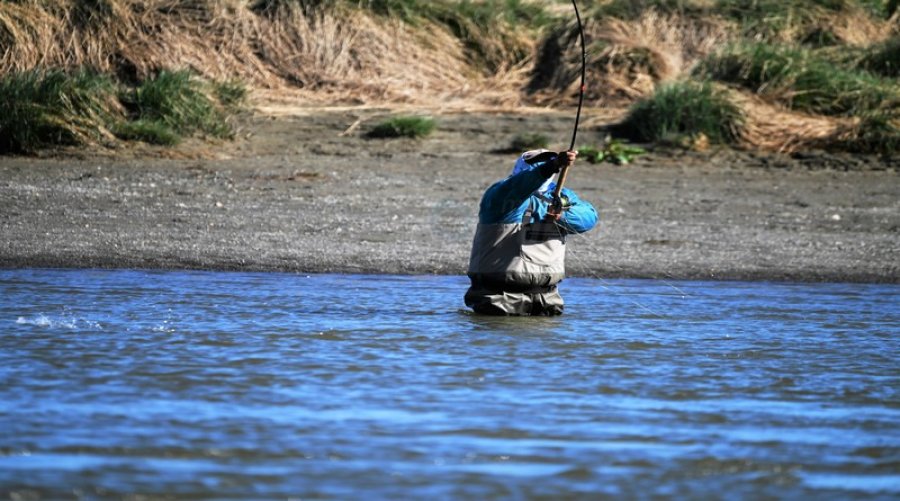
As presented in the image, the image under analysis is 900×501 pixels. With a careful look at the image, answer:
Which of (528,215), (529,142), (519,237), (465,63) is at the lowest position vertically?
(519,237)

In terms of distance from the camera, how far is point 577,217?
25.9 ft

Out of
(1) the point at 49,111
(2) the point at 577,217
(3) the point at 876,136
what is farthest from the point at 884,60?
(2) the point at 577,217

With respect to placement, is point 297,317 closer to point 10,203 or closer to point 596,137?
point 10,203

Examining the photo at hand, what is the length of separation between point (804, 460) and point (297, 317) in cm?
363

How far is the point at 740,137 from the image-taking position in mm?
14094

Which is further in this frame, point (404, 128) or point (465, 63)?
point (465, 63)

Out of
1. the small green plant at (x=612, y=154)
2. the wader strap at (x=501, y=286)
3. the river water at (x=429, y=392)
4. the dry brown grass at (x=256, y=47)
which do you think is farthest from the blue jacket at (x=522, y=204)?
the dry brown grass at (x=256, y=47)

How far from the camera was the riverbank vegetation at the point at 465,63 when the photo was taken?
1359 cm

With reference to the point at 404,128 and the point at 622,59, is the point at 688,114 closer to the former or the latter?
the point at 622,59

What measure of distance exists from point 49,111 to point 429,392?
7603 millimetres

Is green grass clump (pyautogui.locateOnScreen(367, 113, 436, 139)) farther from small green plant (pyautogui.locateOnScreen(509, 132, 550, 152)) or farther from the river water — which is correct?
the river water

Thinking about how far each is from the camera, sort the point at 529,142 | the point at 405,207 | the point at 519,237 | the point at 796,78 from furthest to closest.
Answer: the point at 796,78, the point at 529,142, the point at 405,207, the point at 519,237

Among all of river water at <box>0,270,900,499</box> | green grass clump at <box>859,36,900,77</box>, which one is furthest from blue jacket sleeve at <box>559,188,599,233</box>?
green grass clump at <box>859,36,900,77</box>

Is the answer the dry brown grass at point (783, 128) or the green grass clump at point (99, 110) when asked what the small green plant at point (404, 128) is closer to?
the green grass clump at point (99, 110)
